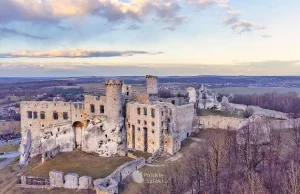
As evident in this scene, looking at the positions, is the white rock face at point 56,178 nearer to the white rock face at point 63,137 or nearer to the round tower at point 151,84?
the white rock face at point 63,137

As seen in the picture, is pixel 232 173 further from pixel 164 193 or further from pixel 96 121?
pixel 96 121

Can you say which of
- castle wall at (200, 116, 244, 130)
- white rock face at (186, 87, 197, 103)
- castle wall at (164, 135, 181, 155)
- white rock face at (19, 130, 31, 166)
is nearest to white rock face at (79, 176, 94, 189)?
castle wall at (164, 135, 181, 155)

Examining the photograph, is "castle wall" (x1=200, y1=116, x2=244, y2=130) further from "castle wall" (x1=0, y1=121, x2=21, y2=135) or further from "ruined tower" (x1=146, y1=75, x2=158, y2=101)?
"castle wall" (x1=0, y1=121, x2=21, y2=135)

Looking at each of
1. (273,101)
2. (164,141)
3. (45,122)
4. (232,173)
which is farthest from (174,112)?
(273,101)

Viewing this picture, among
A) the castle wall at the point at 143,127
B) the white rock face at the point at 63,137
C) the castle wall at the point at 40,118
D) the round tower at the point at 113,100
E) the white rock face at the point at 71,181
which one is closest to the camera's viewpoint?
the white rock face at the point at 71,181

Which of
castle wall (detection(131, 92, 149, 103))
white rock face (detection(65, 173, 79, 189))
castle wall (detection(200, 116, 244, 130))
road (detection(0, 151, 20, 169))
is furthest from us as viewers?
road (detection(0, 151, 20, 169))

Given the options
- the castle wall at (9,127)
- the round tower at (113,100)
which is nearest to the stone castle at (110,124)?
the round tower at (113,100)
